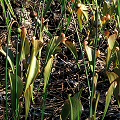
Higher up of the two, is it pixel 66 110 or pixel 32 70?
pixel 32 70

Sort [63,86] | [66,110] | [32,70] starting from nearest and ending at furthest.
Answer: [66,110]
[32,70]
[63,86]

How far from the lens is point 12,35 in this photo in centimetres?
206

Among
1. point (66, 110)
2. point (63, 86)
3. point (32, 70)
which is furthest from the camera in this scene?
point (63, 86)

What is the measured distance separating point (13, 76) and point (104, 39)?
872 millimetres

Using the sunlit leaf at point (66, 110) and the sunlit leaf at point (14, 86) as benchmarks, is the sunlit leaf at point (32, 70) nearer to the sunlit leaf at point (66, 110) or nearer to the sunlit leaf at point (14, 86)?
the sunlit leaf at point (14, 86)

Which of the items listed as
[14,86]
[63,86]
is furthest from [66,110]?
[63,86]

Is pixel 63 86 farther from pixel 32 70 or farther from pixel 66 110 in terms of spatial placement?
pixel 66 110

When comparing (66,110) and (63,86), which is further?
(63,86)

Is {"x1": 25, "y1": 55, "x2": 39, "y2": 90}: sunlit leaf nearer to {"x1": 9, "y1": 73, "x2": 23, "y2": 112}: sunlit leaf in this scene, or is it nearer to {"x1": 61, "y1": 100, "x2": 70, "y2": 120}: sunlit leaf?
{"x1": 9, "y1": 73, "x2": 23, "y2": 112}: sunlit leaf

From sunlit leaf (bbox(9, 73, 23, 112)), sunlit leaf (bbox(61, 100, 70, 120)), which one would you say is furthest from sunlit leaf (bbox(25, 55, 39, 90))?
sunlit leaf (bbox(61, 100, 70, 120))

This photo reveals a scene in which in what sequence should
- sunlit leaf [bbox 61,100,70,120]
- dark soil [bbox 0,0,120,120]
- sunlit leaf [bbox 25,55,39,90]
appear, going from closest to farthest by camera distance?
sunlit leaf [bbox 61,100,70,120] < sunlit leaf [bbox 25,55,39,90] < dark soil [bbox 0,0,120,120]

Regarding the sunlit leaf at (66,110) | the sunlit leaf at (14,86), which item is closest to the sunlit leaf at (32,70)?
the sunlit leaf at (14,86)

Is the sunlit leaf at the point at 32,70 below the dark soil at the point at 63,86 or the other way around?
the other way around

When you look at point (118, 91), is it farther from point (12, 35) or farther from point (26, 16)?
point (26, 16)
